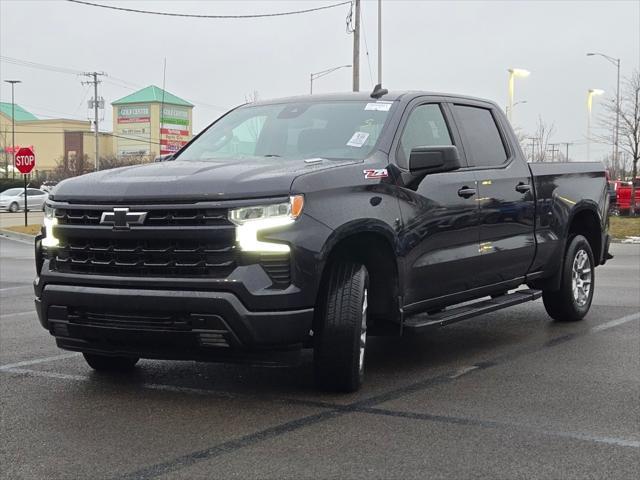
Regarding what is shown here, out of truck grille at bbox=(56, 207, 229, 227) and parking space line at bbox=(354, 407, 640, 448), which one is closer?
parking space line at bbox=(354, 407, 640, 448)

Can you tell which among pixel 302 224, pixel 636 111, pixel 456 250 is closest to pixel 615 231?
pixel 636 111

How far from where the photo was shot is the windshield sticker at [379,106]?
6.72 meters

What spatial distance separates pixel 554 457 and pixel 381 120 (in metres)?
2.86

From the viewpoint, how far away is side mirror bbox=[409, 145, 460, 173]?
6.21m

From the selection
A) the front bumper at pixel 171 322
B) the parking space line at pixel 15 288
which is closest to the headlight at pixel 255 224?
the front bumper at pixel 171 322

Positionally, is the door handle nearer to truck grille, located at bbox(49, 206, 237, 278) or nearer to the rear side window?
the rear side window

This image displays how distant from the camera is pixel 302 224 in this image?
5410mm

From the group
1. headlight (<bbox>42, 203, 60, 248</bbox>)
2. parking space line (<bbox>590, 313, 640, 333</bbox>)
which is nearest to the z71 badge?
headlight (<bbox>42, 203, 60, 248</bbox>)

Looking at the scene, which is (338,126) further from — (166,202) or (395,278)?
(166,202)

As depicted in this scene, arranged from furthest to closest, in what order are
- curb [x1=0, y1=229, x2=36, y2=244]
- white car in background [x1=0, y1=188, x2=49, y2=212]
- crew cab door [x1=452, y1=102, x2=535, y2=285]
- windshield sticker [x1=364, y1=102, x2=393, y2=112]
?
white car in background [x1=0, y1=188, x2=49, y2=212]
curb [x1=0, y1=229, x2=36, y2=244]
crew cab door [x1=452, y1=102, x2=535, y2=285]
windshield sticker [x1=364, y1=102, x2=393, y2=112]

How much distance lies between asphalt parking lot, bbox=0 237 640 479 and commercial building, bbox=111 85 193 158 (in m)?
123

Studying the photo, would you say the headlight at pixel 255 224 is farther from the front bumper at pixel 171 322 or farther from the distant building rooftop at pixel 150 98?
the distant building rooftop at pixel 150 98

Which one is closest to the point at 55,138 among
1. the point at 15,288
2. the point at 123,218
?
the point at 15,288

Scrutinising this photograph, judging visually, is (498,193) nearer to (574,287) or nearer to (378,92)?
(378,92)
